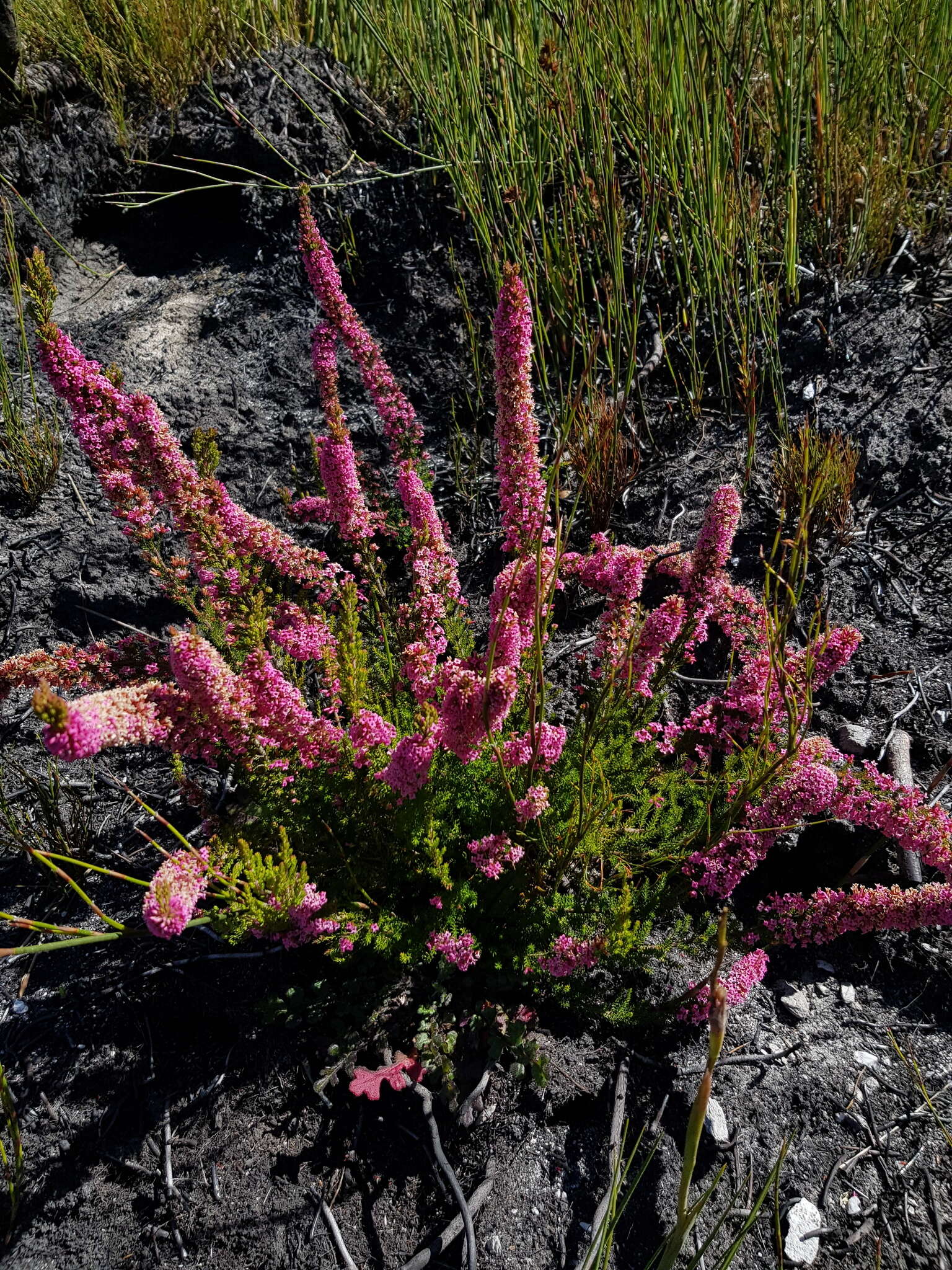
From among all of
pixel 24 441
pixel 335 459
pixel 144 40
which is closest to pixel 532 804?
pixel 335 459

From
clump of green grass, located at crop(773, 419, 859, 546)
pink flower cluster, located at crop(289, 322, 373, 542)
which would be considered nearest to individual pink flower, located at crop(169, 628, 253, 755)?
pink flower cluster, located at crop(289, 322, 373, 542)

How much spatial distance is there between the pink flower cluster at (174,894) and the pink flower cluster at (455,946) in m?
0.56

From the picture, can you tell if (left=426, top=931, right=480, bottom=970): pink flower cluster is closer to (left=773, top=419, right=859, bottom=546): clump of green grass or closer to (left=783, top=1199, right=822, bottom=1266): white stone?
(left=783, top=1199, right=822, bottom=1266): white stone

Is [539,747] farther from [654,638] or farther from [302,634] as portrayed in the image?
[302,634]

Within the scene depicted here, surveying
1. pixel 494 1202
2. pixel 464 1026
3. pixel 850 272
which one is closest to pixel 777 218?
pixel 850 272

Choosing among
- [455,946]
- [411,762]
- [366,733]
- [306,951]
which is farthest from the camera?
[306,951]

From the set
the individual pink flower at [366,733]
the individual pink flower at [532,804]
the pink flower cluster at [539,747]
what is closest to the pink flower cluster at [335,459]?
the individual pink flower at [366,733]

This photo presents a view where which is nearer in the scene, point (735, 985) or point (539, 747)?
point (539, 747)

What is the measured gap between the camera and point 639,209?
3766 millimetres

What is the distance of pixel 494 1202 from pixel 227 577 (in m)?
1.58

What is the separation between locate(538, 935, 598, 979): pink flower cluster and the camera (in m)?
1.72

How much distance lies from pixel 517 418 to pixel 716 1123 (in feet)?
5.96

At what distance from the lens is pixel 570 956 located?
1.74 meters

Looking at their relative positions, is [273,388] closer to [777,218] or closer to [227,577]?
[227,577]
